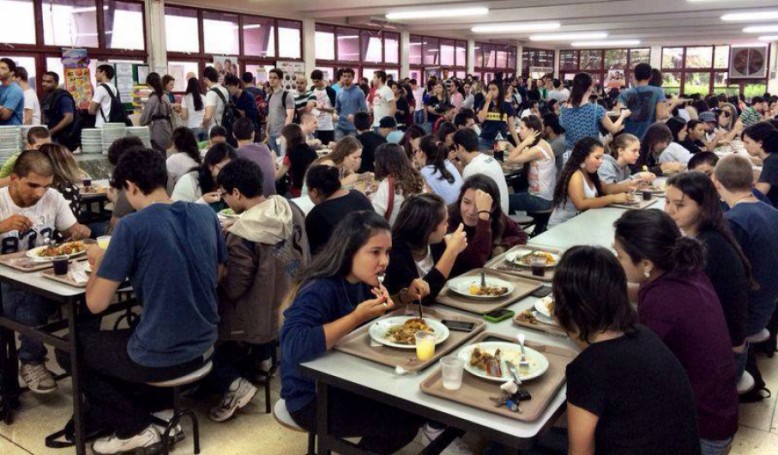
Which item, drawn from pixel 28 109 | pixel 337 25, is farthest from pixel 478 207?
pixel 337 25

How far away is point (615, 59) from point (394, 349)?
23216 millimetres

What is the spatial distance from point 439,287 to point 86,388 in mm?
1591

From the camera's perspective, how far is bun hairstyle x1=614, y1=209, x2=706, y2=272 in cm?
213

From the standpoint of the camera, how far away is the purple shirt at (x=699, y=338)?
6.66 ft

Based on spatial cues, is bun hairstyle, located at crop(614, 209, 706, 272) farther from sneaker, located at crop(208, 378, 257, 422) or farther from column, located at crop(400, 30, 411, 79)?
column, located at crop(400, 30, 411, 79)

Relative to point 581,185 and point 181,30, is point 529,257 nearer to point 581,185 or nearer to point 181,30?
point 581,185

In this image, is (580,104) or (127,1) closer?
(580,104)

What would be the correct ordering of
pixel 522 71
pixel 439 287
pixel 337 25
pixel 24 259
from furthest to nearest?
pixel 522 71 → pixel 337 25 → pixel 24 259 → pixel 439 287

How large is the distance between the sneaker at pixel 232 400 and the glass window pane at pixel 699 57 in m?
22.8

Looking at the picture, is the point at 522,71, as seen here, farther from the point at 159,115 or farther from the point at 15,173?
the point at 15,173

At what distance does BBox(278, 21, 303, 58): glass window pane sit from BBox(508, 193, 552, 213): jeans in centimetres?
857

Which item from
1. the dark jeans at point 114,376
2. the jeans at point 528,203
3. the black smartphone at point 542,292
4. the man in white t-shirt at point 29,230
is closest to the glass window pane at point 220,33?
the jeans at point 528,203

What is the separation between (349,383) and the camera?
6.30 feet

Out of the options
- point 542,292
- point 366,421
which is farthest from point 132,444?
point 542,292
